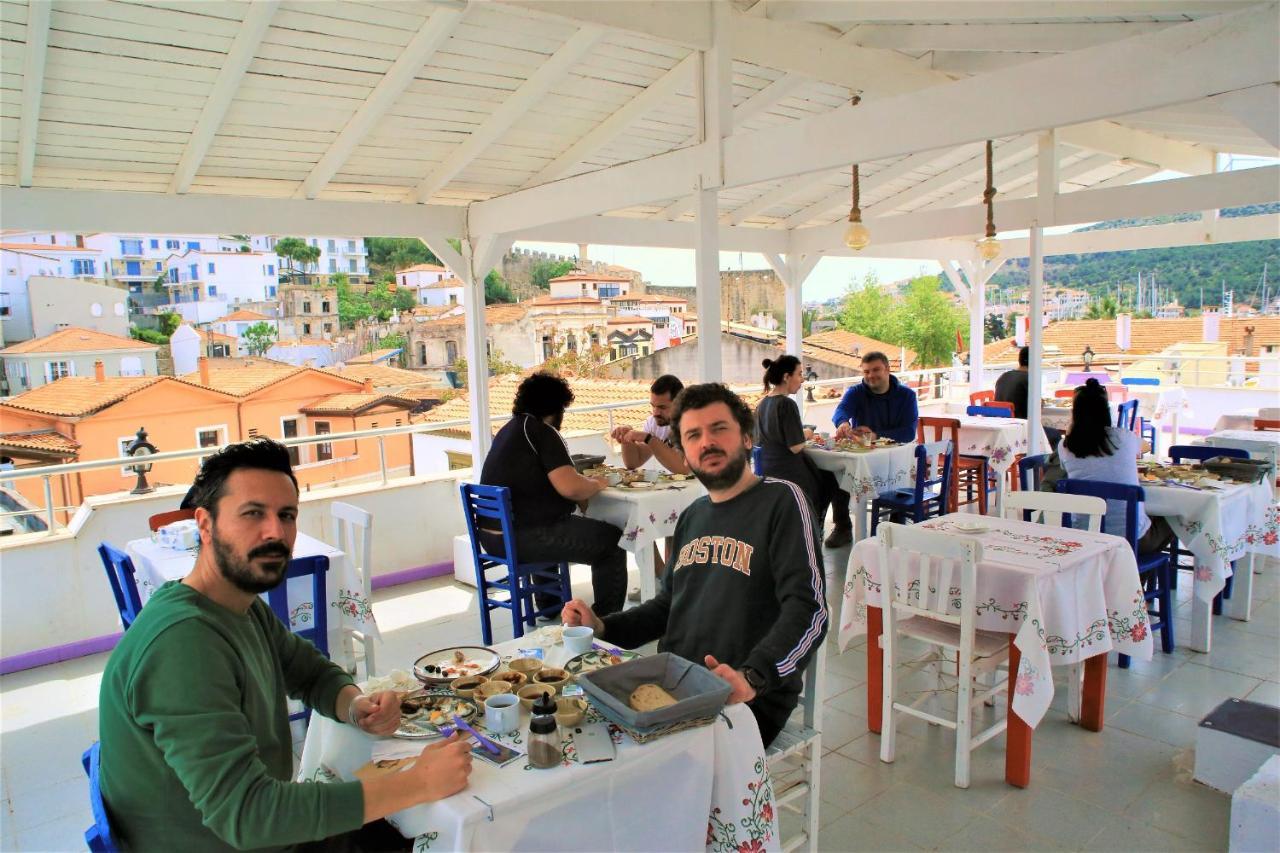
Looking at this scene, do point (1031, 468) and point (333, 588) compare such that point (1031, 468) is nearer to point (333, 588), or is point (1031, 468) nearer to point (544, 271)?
point (333, 588)

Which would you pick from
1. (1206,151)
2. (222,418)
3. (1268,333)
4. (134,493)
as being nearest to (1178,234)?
(1206,151)

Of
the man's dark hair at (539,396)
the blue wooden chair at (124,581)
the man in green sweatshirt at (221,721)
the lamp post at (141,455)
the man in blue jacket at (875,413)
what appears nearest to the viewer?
the man in green sweatshirt at (221,721)

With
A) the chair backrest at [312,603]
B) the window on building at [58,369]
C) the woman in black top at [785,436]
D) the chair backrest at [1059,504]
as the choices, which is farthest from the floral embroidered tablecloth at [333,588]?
the window on building at [58,369]

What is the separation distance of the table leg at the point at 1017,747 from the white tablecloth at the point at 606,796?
4.65 feet

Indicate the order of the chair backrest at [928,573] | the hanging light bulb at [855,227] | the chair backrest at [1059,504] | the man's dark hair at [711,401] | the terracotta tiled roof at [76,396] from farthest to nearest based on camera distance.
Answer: the terracotta tiled roof at [76,396] → the hanging light bulb at [855,227] → the chair backrest at [1059,504] → the chair backrest at [928,573] → the man's dark hair at [711,401]

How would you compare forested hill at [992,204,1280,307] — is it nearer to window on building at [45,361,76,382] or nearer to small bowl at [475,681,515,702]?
window on building at [45,361,76,382]

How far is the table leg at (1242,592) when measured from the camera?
4395mm

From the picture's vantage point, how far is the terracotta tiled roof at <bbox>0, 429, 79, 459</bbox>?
955 centimetres

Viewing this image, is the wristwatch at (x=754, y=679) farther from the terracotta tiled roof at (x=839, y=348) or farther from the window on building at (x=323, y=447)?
the terracotta tiled roof at (x=839, y=348)

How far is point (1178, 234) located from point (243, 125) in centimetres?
940

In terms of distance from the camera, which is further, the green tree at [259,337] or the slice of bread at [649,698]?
the green tree at [259,337]

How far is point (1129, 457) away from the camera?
4023 millimetres

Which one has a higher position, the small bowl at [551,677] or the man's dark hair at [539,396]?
the man's dark hair at [539,396]

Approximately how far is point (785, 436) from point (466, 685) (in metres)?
3.62
